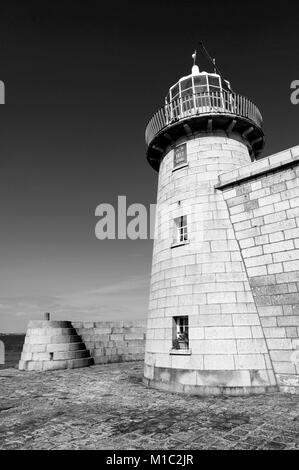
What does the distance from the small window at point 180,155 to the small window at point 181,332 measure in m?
6.40

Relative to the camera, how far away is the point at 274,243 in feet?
32.3

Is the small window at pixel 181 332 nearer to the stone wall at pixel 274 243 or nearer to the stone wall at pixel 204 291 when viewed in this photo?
the stone wall at pixel 204 291

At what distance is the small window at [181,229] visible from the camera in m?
11.8

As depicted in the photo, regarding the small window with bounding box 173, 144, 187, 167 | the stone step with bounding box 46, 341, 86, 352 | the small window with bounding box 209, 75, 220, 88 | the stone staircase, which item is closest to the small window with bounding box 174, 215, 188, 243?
the small window with bounding box 173, 144, 187, 167

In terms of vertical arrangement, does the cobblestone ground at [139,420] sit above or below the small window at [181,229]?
below

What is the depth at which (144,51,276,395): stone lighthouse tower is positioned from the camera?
31.2 ft

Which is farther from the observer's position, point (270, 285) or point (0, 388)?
point (0, 388)

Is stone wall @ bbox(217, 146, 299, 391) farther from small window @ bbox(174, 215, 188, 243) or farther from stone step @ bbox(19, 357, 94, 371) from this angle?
stone step @ bbox(19, 357, 94, 371)

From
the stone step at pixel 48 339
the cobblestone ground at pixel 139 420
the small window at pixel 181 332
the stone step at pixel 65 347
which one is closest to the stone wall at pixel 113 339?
the stone step at pixel 65 347

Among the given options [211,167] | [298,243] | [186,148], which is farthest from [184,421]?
[186,148]

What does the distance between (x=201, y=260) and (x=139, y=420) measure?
552 centimetres
